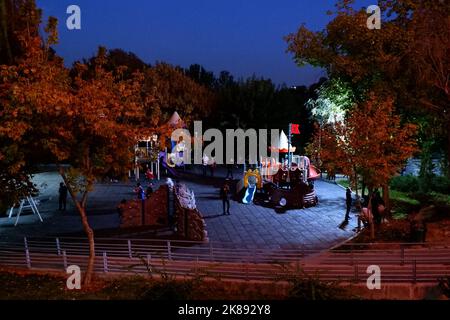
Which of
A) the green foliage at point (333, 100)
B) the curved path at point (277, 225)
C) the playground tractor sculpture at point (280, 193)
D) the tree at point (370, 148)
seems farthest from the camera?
the green foliage at point (333, 100)

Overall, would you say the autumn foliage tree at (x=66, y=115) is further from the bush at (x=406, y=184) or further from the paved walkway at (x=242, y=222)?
the bush at (x=406, y=184)

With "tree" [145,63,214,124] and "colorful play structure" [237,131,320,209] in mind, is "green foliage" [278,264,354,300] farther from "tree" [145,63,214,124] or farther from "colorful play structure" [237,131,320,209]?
"tree" [145,63,214,124]

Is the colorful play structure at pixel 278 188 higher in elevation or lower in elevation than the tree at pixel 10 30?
lower

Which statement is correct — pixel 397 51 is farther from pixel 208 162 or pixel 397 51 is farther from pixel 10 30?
pixel 208 162

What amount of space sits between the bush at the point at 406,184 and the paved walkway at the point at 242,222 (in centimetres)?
490

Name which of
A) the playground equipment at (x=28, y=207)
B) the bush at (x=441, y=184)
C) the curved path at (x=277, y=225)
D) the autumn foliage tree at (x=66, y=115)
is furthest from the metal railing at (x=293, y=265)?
the bush at (x=441, y=184)

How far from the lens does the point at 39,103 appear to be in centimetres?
990

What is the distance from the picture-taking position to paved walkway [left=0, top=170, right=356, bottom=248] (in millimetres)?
16984

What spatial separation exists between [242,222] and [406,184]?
46.1ft

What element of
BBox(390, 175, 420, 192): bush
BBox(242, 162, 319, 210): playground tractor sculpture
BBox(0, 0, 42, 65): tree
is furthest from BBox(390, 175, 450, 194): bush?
BBox(0, 0, 42, 65): tree

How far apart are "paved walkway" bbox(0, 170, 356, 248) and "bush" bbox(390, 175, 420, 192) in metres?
4.90

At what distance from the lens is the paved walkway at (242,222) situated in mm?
16984

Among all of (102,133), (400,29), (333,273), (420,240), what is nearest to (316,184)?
(400,29)

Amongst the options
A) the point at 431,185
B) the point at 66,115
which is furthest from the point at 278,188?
the point at 66,115
